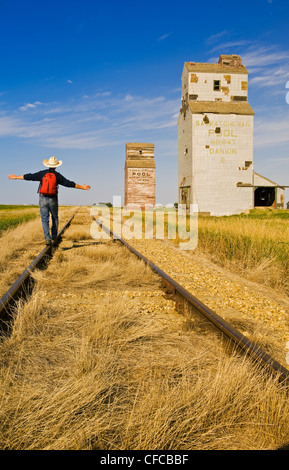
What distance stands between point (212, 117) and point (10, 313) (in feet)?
85.2

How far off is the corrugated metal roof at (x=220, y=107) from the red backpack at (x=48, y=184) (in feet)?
67.2

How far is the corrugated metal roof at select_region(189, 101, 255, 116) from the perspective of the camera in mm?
26906

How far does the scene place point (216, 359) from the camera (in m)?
2.82

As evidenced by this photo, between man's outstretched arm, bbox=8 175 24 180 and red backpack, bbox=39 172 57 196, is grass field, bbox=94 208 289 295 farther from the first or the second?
man's outstretched arm, bbox=8 175 24 180

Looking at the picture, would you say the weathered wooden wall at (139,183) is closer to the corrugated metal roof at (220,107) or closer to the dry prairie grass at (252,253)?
the corrugated metal roof at (220,107)

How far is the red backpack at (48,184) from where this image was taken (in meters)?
8.69

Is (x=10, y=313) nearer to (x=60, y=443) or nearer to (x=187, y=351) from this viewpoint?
(x=187, y=351)

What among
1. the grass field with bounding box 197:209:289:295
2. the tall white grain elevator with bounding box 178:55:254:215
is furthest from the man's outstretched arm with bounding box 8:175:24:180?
the tall white grain elevator with bounding box 178:55:254:215

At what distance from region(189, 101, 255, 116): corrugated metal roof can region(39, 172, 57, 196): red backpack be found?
2048cm

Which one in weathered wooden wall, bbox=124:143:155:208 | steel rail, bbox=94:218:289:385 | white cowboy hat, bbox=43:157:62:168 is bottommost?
steel rail, bbox=94:218:289:385

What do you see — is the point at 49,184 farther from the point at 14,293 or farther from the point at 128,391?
the point at 128,391

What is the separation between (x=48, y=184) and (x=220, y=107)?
22.0m

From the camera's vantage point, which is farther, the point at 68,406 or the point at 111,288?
the point at 111,288
